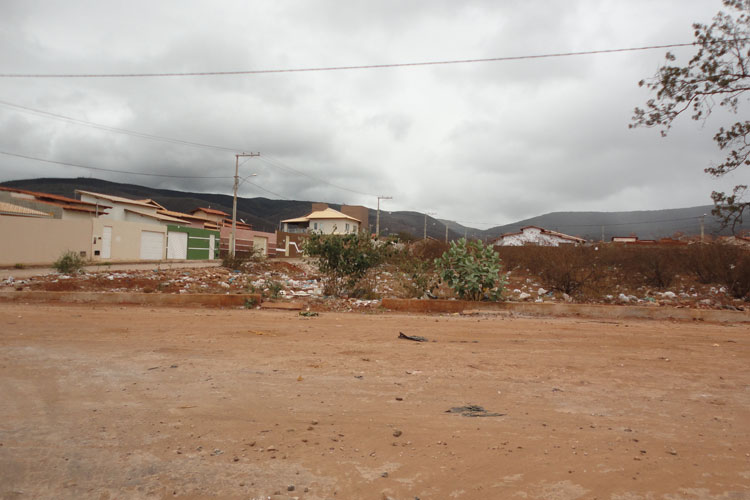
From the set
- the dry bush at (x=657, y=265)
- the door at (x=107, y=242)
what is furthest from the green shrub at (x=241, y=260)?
the dry bush at (x=657, y=265)

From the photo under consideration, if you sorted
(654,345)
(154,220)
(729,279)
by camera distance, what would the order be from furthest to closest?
(154,220) < (729,279) < (654,345)

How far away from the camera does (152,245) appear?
35094 millimetres

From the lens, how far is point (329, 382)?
178 inches

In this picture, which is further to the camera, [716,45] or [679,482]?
[716,45]

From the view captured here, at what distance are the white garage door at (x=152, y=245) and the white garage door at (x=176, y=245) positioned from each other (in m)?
0.79

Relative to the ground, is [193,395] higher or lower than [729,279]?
lower

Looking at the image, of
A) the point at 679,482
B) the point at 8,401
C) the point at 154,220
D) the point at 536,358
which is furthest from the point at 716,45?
the point at 154,220

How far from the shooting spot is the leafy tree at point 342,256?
12.9 m

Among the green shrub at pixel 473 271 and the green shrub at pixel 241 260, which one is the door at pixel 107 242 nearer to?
the green shrub at pixel 241 260

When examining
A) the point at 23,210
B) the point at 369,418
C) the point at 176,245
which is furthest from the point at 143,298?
the point at 23,210

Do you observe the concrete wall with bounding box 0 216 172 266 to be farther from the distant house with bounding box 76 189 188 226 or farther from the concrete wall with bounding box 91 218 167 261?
the distant house with bounding box 76 189 188 226

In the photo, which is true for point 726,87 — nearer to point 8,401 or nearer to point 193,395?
point 193,395

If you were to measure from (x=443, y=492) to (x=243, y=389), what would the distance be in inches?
91.9

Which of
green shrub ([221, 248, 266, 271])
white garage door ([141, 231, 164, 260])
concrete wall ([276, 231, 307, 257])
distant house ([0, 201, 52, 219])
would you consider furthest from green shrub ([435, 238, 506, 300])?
concrete wall ([276, 231, 307, 257])
